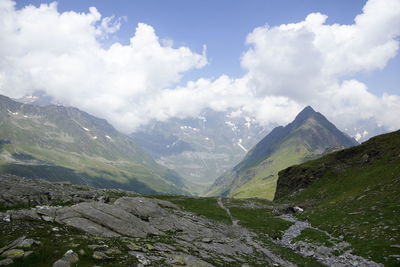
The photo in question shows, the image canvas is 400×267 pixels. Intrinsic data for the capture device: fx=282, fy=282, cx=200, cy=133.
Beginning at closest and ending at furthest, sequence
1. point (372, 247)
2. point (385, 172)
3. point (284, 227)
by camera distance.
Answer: point (372, 247) < point (284, 227) < point (385, 172)

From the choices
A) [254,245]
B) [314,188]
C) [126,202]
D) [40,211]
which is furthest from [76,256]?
[314,188]

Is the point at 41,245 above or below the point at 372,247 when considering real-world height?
below

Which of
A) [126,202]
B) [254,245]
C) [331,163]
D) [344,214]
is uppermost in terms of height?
[331,163]

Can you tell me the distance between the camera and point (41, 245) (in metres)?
22.4

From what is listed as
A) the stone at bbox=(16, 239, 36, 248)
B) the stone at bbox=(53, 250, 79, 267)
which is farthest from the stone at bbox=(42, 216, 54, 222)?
the stone at bbox=(53, 250, 79, 267)

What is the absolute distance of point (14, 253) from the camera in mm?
20484

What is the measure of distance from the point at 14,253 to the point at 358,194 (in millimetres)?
75777

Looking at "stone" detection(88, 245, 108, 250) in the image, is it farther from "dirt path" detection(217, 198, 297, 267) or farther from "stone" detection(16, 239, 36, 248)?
"dirt path" detection(217, 198, 297, 267)

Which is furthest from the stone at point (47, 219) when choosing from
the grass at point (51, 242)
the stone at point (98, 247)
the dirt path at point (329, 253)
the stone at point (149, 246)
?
the dirt path at point (329, 253)

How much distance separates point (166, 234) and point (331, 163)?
10036cm

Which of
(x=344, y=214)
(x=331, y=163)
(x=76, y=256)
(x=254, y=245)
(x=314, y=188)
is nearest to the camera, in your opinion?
(x=76, y=256)

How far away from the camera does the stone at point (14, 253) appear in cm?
2017

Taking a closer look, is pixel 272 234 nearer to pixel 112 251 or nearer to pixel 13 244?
pixel 112 251

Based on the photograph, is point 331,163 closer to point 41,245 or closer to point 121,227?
point 121,227
